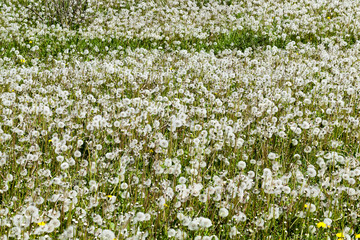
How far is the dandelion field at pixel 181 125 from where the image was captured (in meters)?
2.43

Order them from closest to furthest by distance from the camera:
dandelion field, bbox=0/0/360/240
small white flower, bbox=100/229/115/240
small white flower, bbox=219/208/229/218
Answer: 1. small white flower, bbox=100/229/115/240
2. small white flower, bbox=219/208/229/218
3. dandelion field, bbox=0/0/360/240

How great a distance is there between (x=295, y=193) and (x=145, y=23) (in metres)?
8.07

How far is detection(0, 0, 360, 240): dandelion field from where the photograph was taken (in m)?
2.43

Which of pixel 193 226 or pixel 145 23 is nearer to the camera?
pixel 193 226

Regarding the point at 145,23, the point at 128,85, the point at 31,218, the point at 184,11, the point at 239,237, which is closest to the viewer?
the point at 31,218

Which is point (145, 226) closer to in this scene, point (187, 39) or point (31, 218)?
point (31, 218)

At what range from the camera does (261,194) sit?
276 cm

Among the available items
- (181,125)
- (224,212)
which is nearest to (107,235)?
(224,212)

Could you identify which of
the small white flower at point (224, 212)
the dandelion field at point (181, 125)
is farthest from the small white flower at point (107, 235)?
the small white flower at point (224, 212)

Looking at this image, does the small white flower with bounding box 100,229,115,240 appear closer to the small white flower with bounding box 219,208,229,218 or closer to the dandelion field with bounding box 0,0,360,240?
the dandelion field with bounding box 0,0,360,240

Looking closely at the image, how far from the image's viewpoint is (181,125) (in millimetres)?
3457

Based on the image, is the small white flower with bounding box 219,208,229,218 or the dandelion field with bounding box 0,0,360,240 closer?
the small white flower with bounding box 219,208,229,218

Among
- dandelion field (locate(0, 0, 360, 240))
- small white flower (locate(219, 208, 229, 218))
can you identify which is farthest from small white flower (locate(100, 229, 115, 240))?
small white flower (locate(219, 208, 229, 218))

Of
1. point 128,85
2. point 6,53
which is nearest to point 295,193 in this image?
point 128,85
